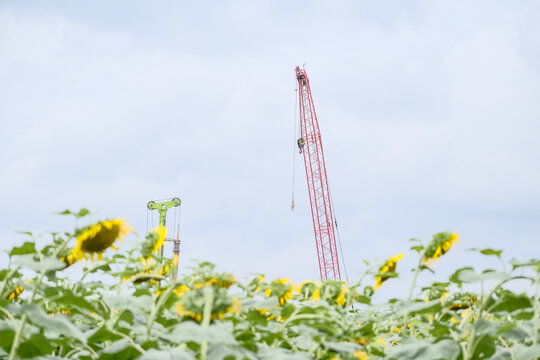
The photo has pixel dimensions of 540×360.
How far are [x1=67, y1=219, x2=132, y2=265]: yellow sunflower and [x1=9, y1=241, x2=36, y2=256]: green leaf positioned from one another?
A: 16 cm

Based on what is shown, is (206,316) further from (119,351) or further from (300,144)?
(300,144)

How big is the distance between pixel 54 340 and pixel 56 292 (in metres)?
0.24

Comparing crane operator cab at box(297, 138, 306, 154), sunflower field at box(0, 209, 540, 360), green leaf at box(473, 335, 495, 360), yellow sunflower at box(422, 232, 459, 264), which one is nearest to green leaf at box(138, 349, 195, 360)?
sunflower field at box(0, 209, 540, 360)

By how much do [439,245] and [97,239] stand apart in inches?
61.7

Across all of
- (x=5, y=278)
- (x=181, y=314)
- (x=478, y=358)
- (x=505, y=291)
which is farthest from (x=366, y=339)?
(x=5, y=278)

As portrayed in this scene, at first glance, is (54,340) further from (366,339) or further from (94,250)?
(366,339)

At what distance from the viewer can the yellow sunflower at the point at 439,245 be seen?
2932mm

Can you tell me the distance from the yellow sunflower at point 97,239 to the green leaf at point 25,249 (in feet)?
0.52

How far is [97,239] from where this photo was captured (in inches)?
97.7

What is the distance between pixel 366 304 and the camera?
10.2 feet

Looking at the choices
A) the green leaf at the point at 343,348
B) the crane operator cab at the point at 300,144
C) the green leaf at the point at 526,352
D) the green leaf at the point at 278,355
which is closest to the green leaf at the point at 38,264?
the green leaf at the point at 278,355

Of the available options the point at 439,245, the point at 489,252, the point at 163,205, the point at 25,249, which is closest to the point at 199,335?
the point at 25,249

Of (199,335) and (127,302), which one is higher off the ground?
(127,302)

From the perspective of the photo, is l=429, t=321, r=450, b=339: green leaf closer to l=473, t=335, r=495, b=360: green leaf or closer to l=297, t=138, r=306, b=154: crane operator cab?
l=473, t=335, r=495, b=360: green leaf
